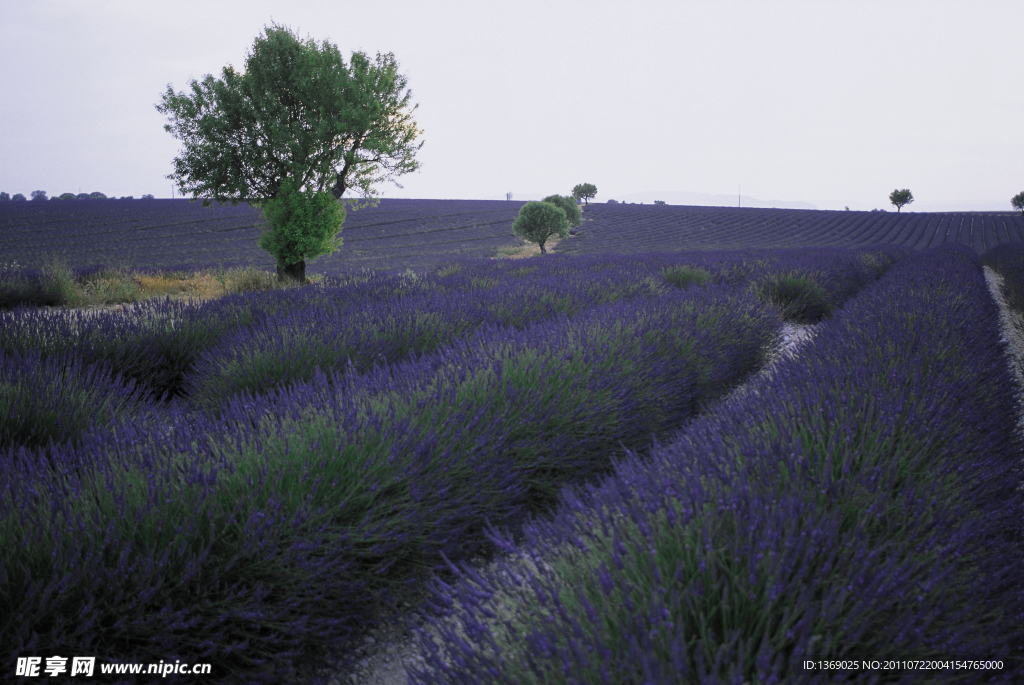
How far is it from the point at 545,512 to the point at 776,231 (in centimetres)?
4563

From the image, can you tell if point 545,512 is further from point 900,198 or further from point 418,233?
point 900,198

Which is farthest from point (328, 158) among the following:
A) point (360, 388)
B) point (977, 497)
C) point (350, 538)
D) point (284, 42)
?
point (977, 497)

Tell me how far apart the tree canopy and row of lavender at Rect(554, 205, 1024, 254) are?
18351 mm

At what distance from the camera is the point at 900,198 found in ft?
216

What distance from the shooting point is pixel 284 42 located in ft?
38.1

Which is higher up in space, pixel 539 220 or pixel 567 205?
pixel 567 205

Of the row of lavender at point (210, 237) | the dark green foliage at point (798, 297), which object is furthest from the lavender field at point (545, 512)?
the row of lavender at point (210, 237)

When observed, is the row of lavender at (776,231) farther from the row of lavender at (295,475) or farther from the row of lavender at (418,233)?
the row of lavender at (295,475)

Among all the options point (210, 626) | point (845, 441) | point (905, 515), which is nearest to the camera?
point (905, 515)

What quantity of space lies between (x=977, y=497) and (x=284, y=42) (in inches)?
539

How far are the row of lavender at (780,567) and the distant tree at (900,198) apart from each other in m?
80.5

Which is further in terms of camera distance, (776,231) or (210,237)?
(776,231)

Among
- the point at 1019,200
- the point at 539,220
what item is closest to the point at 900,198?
the point at 1019,200

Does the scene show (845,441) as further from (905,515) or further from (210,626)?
(210,626)
